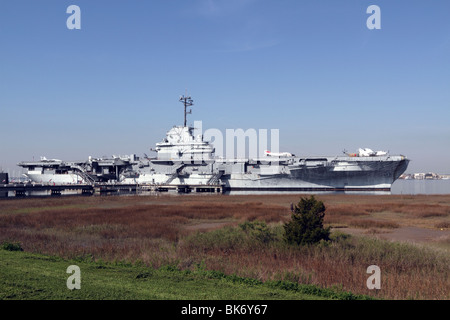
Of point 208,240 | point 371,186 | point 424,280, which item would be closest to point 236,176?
point 371,186

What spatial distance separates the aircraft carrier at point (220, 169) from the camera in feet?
159

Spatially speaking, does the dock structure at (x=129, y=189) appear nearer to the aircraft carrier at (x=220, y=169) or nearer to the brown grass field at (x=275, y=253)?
the aircraft carrier at (x=220, y=169)

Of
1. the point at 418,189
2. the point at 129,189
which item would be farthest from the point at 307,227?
the point at 418,189

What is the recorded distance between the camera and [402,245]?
11.9 metres

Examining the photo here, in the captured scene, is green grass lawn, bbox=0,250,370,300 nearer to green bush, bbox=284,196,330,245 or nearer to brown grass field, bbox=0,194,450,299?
brown grass field, bbox=0,194,450,299

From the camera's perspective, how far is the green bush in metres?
11.8

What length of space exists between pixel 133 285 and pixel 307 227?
6.92m

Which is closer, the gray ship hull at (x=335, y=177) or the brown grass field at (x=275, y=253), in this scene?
the brown grass field at (x=275, y=253)

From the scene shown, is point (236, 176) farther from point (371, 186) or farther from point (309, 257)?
point (309, 257)

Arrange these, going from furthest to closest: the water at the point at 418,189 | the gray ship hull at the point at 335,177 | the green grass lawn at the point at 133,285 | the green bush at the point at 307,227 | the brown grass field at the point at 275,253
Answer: the water at the point at 418,189 < the gray ship hull at the point at 335,177 < the green bush at the point at 307,227 < the brown grass field at the point at 275,253 < the green grass lawn at the point at 133,285

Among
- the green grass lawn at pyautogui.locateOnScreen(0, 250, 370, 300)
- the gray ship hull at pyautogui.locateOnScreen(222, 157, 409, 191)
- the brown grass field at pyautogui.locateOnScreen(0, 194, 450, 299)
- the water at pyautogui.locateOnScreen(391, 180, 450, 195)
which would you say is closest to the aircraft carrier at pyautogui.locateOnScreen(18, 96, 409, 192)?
the gray ship hull at pyautogui.locateOnScreen(222, 157, 409, 191)

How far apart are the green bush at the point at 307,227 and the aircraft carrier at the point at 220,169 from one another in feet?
121

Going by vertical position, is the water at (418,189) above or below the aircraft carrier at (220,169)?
below

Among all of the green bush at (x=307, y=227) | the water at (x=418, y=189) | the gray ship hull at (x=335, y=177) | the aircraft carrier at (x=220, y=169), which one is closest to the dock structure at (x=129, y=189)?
the aircraft carrier at (x=220, y=169)
